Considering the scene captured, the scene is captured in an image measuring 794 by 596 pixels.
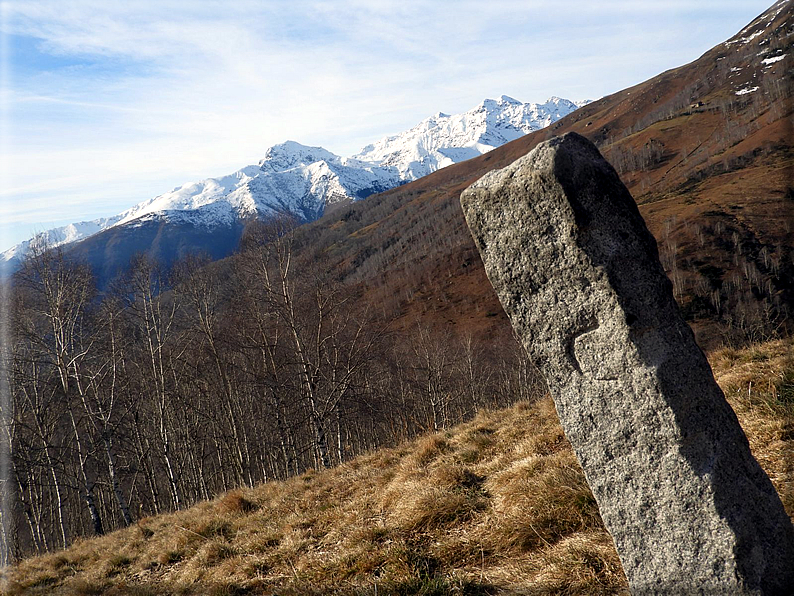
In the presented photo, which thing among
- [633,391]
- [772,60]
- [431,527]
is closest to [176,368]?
[431,527]

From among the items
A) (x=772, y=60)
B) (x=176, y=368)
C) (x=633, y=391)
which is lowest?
(x=633, y=391)

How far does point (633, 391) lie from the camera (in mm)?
2734

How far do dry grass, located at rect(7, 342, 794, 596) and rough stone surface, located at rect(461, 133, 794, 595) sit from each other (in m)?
0.66

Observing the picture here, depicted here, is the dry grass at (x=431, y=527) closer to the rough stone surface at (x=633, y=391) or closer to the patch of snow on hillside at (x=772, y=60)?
the rough stone surface at (x=633, y=391)

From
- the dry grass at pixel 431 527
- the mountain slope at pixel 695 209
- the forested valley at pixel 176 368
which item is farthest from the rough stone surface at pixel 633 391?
the mountain slope at pixel 695 209

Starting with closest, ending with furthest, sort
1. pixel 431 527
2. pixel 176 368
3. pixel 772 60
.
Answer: pixel 431 527 < pixel 176 368 < pixel 772 60

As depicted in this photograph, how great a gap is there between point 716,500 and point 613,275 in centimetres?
136

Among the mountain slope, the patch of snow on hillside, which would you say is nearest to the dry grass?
the mountain slope

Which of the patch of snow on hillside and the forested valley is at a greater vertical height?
the patch of snow on hillside

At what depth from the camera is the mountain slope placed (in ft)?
213

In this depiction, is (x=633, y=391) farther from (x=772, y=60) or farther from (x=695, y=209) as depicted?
(x=772, y=60)

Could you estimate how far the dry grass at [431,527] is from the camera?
3725mm

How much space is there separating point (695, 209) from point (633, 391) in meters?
93.4

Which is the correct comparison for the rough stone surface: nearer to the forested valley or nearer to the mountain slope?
the forested valley
